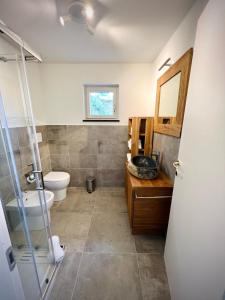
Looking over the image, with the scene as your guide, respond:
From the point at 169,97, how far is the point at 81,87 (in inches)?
64.3

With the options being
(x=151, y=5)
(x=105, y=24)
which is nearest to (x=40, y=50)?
(x=105, y=24)

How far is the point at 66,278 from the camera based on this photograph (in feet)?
4.22

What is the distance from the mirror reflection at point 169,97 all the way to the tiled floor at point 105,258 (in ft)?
5.25

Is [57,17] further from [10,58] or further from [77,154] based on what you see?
[77,154]

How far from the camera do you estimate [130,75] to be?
247 cm

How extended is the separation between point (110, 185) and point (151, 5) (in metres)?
2.71

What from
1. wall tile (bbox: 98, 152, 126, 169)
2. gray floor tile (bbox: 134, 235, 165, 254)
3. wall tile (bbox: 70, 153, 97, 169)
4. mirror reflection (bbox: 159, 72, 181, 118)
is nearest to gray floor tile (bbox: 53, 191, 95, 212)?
wall tile (bbox: 70, 153, 97, 169)

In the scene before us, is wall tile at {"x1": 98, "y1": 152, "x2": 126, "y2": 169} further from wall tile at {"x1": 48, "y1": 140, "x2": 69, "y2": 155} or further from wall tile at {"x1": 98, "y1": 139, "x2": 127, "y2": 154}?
wall tile at {"x1": 48, "y1": 140, "x2": 69, "y2": 155}

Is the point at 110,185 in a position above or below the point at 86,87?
below

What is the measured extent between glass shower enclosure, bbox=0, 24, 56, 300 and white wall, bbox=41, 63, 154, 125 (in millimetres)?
1149

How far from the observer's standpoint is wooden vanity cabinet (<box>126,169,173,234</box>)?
153 centimetres

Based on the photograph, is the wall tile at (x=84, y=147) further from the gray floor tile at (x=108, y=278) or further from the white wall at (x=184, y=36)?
the white wall at (x=184, y=36)

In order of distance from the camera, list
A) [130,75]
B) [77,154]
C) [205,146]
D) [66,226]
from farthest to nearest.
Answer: [77,154], [130,75], [66,226], [205,146]

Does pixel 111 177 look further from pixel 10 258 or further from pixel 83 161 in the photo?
pixel 10 258
